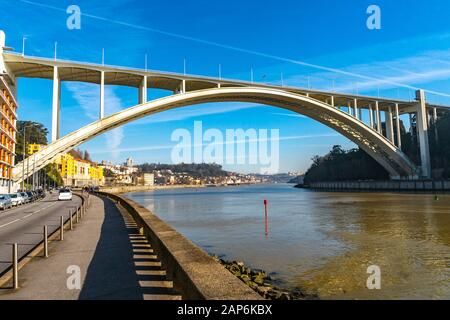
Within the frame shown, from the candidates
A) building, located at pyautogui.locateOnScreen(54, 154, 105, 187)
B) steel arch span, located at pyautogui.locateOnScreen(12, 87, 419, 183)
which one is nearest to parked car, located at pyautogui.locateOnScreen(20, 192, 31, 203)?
steel arch span, located at pyautogui.locateOnScreen(12, 87, 419, 183)

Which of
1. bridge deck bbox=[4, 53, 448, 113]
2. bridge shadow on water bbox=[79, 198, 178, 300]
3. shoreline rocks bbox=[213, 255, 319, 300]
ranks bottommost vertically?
shoreline rocks bbox=[213, 255, 319, 300]

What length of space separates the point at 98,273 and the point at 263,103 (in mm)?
63820

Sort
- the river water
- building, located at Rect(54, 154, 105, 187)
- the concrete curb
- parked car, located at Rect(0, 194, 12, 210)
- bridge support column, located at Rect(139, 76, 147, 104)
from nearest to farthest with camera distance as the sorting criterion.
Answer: the concrete curb
the river water
parked car, located at Rect(0, 194, 12, 210)
bridge support column, located at Rect(139, 76, 147, 104)
building, located at Rect(54, 154, 105, 187)

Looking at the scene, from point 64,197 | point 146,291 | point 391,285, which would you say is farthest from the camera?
point 64,197

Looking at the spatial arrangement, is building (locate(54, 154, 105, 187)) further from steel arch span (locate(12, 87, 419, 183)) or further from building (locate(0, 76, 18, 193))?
steel arch span (locate(12, 87, 419, 183))

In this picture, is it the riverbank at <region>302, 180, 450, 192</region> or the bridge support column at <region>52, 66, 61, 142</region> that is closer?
the bridge support column at <region>52, 66, 61, 142</region>

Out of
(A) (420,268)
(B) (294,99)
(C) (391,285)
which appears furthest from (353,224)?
(B) (294,99)

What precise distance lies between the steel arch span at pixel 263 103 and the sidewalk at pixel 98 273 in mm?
35091

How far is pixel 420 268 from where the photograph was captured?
10727 millimetres

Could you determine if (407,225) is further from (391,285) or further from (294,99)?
(294,99)

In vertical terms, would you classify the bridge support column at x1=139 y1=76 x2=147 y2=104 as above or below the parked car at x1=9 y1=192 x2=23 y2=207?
above

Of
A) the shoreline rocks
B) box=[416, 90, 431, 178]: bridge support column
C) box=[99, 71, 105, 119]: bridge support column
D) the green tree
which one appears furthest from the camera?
the green tree

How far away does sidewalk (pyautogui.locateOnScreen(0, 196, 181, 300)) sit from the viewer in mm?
5899
